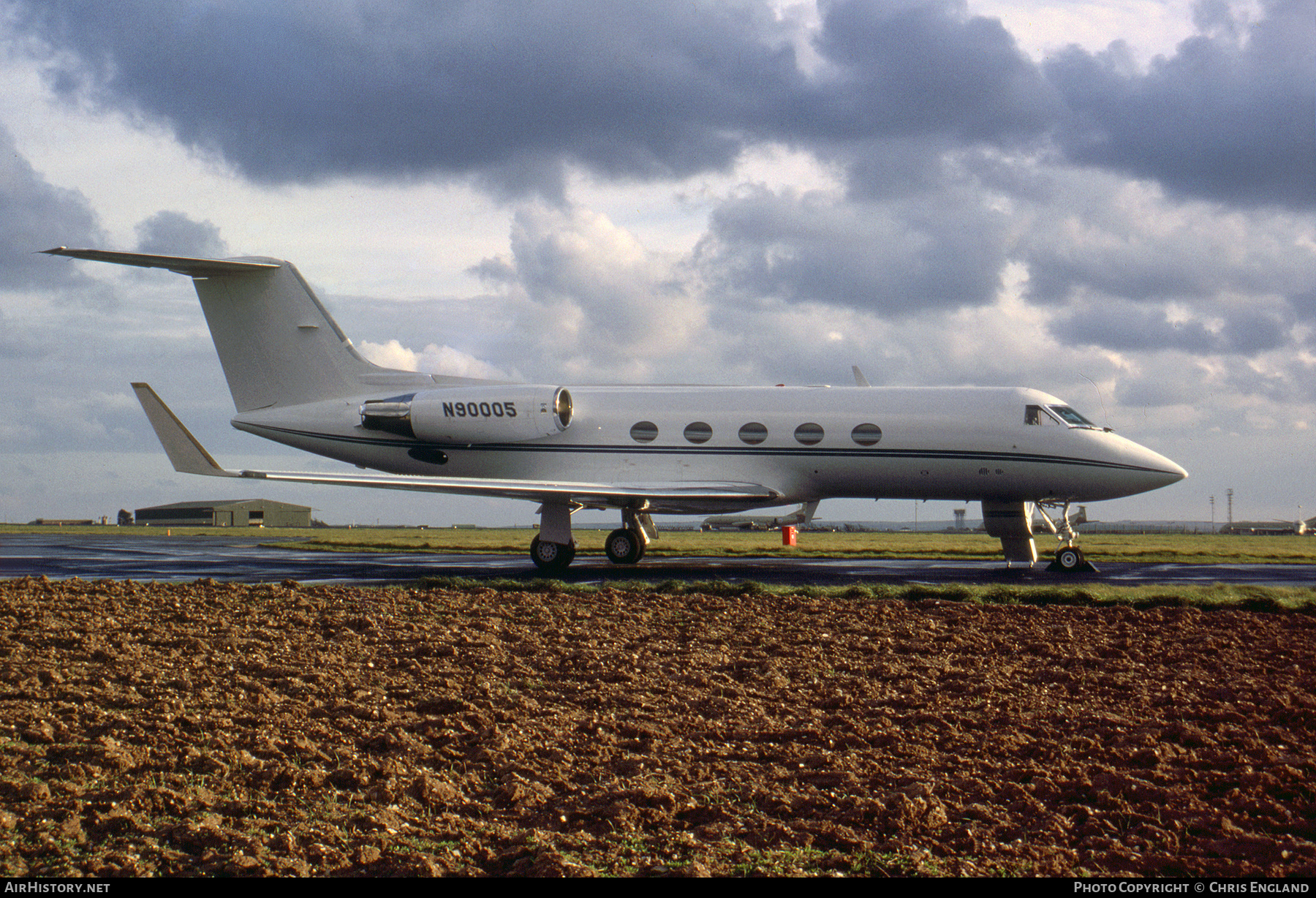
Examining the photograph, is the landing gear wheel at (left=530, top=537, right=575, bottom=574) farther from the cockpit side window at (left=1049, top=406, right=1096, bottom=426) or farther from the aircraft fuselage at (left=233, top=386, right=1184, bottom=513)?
the cockpit side window at (left=1049, top=406, right=1096, bottom=426)

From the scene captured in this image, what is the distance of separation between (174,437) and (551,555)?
732cm

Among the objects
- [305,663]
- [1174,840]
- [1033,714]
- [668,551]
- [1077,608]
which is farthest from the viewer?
[668,551]

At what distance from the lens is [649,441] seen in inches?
838

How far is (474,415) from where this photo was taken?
21656 mm

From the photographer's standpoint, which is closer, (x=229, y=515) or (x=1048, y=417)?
(x=1048, y=417)

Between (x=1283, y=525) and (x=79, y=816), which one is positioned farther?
(x=1283, y=525)

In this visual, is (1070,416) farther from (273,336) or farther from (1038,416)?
(273,336)

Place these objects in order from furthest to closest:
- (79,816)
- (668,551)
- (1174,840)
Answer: (668,551), (79,816), (1174,840)

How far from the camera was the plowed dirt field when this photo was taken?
4527 mm

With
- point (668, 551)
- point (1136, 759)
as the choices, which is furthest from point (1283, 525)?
point (1136, 759)

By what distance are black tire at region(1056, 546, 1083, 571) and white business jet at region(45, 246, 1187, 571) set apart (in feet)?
0.10

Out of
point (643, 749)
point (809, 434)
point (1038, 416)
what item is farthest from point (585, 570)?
point (643, 749)
